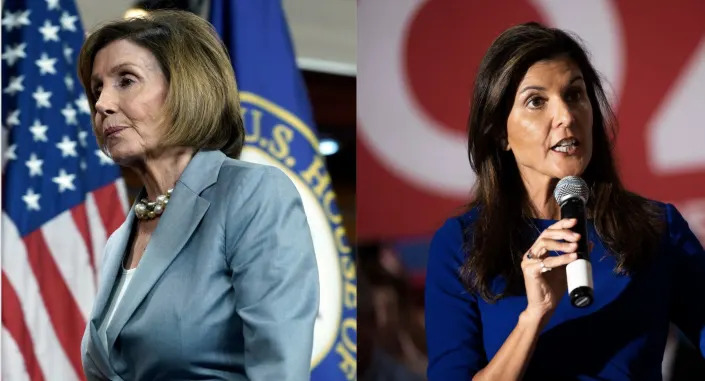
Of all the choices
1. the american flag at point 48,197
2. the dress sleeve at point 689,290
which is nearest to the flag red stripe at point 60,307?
the american flag at point 48,197

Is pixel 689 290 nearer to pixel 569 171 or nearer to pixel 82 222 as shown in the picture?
pixel 569 171

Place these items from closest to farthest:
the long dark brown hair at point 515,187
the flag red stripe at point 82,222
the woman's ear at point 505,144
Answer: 1. the long dark brown hair at point 515,187
2. the woman's ear at point 505,144
3. the flag red stripe at point 82,222

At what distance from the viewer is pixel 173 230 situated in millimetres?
1951

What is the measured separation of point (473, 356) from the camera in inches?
98.0

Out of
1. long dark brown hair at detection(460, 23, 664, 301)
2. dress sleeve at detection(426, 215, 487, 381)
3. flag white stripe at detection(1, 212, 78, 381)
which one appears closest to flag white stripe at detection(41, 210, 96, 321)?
flag white stripe at detection(1, 212, 78, 381)

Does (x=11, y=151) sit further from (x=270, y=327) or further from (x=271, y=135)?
(x=270, y=327)

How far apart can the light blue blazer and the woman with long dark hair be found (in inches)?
25.8

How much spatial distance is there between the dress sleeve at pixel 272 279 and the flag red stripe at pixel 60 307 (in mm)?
2074

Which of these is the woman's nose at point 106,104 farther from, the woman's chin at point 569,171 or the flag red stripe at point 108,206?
the flag red stripe at point 108,206

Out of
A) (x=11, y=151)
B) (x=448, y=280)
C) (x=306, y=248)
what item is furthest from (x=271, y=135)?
(x=306, y=248)

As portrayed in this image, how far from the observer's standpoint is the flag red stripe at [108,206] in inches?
153

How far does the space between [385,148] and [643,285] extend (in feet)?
2.85

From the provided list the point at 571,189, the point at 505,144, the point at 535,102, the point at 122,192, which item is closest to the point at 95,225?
the point at 122,192

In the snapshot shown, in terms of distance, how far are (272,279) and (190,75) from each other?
49 centimetres
